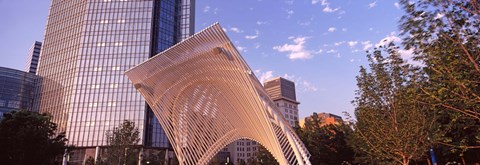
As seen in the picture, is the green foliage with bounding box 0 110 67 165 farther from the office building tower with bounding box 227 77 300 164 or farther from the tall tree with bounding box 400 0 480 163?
the office building tower with bounding box 227 77 300 164

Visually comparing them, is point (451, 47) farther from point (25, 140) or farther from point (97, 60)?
point (97, 60)

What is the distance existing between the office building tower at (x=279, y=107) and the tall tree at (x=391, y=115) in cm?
9598

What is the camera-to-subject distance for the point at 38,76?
82.6m

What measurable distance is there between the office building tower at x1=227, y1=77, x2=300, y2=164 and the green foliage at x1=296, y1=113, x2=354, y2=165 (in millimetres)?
→ 64567

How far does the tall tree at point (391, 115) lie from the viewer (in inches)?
675

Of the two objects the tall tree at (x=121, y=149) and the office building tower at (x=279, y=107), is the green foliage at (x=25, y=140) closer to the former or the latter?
the tall tree at (x=121, y=149)

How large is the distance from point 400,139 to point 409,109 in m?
2.14

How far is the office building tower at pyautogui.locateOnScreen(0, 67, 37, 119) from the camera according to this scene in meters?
→ 82.4

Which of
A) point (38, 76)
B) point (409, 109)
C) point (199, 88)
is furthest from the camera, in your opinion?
point (38, 76)

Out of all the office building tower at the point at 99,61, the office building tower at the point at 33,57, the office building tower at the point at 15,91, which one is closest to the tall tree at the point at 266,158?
the office building tower at the point at 99,61

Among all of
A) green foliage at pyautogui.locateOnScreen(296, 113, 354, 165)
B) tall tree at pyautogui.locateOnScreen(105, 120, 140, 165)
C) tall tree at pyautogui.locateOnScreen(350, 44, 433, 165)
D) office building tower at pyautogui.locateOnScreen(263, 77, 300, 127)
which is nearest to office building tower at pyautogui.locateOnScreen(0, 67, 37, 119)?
tall tree at pyautogui.locateOnScreen(105, 120, 140, 165)

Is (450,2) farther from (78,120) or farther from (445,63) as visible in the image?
(78,120)

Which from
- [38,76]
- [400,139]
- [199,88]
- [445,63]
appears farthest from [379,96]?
[38,76]

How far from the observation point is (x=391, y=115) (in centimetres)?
1836
